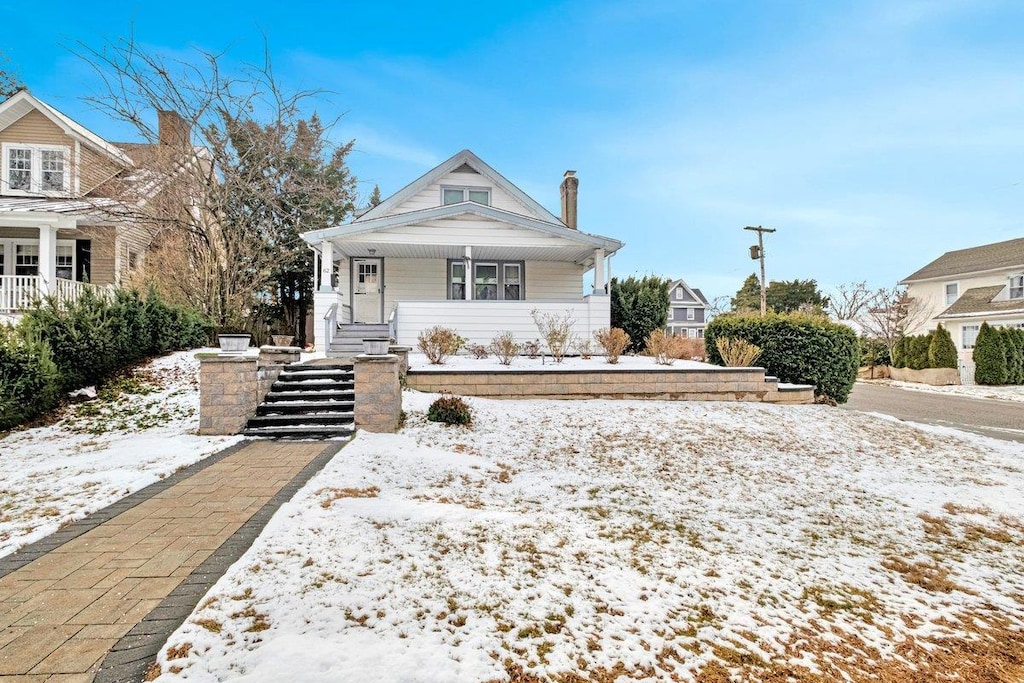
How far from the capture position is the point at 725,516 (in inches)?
173

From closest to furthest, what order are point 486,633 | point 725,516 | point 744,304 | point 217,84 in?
point 486,633, point 725,516, point 217,84, point 744,304

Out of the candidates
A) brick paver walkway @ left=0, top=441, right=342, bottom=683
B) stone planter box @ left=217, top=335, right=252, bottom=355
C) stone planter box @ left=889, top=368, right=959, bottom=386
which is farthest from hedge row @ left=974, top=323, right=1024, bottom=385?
stone planter box @ left=217, top=335, right=252, bottom=355

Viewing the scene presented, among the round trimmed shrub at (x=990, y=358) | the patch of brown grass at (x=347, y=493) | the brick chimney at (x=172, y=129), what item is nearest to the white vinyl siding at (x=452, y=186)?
the brick chimney at (x=172, y=129)

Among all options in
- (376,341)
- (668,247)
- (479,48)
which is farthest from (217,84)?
(668,247)

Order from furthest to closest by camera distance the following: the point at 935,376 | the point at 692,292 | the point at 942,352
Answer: the point at 692,292, the point at 942,352, the point at 935,376

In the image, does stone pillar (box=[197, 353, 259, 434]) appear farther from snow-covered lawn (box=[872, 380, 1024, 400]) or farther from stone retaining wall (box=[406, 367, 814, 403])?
snow-covered lawn (box=[872, 380, 1024, 400])

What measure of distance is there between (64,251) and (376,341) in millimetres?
16391

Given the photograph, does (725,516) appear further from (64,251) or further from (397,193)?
(64,251)

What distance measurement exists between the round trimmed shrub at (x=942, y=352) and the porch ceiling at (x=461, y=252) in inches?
655

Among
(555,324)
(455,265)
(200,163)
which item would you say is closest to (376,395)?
(555,324)

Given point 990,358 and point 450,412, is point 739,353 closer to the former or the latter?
point 450,412

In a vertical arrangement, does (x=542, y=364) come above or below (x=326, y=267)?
below

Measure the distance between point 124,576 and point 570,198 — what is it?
18.2 m

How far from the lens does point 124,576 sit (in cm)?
283
